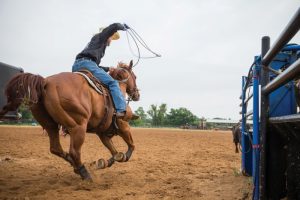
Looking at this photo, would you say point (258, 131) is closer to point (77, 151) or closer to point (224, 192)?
point (224, 192)

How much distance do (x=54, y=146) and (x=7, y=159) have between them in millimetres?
2770

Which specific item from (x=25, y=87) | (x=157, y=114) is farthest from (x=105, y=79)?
(x=157, y=114)

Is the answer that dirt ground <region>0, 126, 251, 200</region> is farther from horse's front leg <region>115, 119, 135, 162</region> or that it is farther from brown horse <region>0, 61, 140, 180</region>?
brown horse <region>0, 61, 140, 180</region>

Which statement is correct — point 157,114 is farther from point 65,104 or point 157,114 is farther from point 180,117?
point 65,104

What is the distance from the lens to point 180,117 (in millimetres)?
107125

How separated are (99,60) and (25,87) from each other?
187 cm

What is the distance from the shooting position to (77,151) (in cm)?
458

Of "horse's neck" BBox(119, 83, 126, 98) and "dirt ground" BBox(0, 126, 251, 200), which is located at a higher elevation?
"horse's neck" BBox(119, 83, 126, 98)

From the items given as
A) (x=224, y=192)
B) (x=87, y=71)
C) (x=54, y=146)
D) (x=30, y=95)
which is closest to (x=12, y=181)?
(x=54, y=146)

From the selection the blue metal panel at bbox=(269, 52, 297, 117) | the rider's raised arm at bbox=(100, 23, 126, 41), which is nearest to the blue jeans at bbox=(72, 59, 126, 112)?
the rider's raised arm at bbox=(100, 23, 126, 41)

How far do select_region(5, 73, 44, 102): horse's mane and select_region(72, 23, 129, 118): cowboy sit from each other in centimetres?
121

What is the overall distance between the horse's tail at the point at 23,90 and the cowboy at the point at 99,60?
1.23 meters

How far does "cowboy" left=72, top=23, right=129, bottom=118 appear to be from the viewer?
5418mm

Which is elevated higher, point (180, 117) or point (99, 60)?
point (180, 117)
